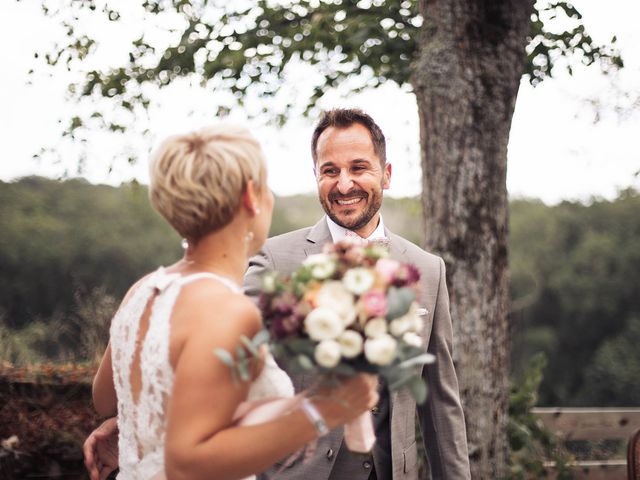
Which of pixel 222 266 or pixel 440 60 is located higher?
pixel 440 60

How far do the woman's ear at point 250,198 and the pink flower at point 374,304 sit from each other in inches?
15.3

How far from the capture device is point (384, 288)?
1.74 metres

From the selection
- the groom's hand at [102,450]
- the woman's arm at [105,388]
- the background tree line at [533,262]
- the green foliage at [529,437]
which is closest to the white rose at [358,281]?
the woman's arm at [105,388]

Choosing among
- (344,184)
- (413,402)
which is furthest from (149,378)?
(344,184)

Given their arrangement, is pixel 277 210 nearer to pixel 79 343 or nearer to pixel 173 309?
pixel 79 343

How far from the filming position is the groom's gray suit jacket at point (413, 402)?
9.41ft

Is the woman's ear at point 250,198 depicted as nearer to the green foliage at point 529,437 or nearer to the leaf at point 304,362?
the leaf at point 304,362

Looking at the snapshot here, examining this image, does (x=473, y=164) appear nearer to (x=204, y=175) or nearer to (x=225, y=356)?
(x=204, y=175)

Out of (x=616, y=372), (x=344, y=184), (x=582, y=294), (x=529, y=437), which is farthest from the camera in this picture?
(x=582, y=294)

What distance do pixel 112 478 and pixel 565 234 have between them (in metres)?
51.3

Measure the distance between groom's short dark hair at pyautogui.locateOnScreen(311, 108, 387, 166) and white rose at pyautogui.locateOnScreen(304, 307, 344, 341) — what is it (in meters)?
1.66

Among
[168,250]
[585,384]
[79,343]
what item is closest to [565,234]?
[585,384]

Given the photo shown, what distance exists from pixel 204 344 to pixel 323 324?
0.28m

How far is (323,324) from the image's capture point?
167cm
